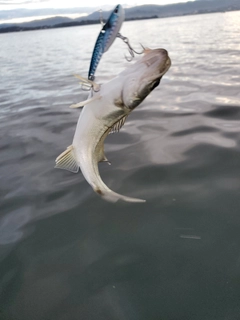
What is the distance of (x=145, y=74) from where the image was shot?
222 centimetres

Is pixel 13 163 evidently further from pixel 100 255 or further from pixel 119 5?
pixel 119 5

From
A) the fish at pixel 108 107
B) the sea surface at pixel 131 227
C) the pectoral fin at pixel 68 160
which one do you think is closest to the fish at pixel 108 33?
the fish at pixel 108 107

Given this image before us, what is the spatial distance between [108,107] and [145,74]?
0.41 metres

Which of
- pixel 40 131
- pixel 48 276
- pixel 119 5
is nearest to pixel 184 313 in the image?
pixel 48 276

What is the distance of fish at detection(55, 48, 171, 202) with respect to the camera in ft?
7.27

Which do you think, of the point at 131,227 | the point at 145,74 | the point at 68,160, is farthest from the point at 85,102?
the point at 131,227

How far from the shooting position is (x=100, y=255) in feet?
12.5

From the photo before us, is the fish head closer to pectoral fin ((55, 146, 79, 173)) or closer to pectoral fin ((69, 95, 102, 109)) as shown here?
pectoral fin ((69, 95, 102, 109))

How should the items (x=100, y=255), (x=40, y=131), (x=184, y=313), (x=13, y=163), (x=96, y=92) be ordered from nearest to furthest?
(x=96, y=92) → (x=184, y=313) → (x=100, y=255) → (x=13, y=163) → (x=40, y=131)

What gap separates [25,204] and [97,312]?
2.23m

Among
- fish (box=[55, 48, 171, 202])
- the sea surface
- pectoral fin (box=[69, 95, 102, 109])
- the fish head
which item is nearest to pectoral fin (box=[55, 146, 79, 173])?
fish (box=[55, 48, 171, 202])

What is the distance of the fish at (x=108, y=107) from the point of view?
7.27 ft

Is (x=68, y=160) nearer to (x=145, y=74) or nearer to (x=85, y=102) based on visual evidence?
(x=85, y=102)

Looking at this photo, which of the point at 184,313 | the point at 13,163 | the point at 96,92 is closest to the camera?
Answer: the point at 96,92
